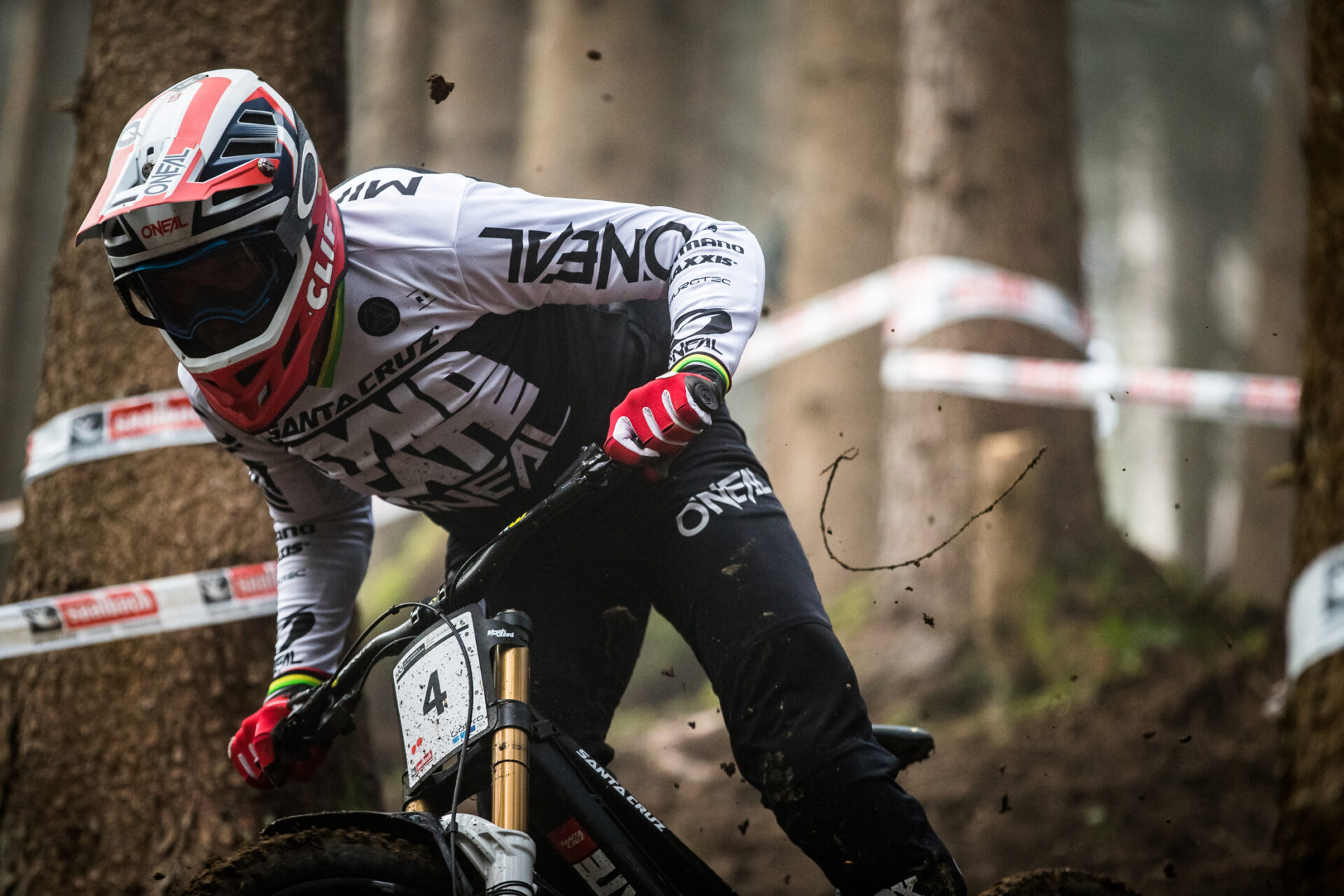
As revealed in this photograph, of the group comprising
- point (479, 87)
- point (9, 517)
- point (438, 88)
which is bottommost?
point (9, 517)

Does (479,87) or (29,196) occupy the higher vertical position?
(479,87)

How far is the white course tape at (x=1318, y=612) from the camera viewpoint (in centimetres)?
298

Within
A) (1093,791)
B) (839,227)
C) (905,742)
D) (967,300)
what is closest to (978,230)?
(967,300)

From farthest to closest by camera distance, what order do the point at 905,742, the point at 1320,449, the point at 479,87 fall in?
the point at 479,87
the point at 1320,449
the point at 905,742

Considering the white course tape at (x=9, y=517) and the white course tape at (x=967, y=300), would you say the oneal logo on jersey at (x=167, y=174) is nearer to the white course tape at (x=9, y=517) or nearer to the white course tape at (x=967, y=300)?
the white course tape at (x=967, y=300)

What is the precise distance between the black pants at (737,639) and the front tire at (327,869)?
25.2 inches

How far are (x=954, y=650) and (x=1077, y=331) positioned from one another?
200 cm

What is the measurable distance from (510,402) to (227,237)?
713 millimetres

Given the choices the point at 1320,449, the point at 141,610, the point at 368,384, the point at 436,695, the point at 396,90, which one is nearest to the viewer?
the point at 436,695

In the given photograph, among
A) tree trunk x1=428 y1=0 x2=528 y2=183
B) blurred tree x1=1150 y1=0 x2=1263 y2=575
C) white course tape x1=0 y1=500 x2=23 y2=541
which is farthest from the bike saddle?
blurred tree x1=1150 y1=0 x2=1263 y2=575

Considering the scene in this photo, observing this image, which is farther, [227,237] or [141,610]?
[141,610]

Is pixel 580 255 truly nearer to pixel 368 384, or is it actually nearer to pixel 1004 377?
pixel 368 384

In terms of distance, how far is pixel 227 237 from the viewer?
236 centimetres

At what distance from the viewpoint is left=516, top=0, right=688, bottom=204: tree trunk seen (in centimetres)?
825
